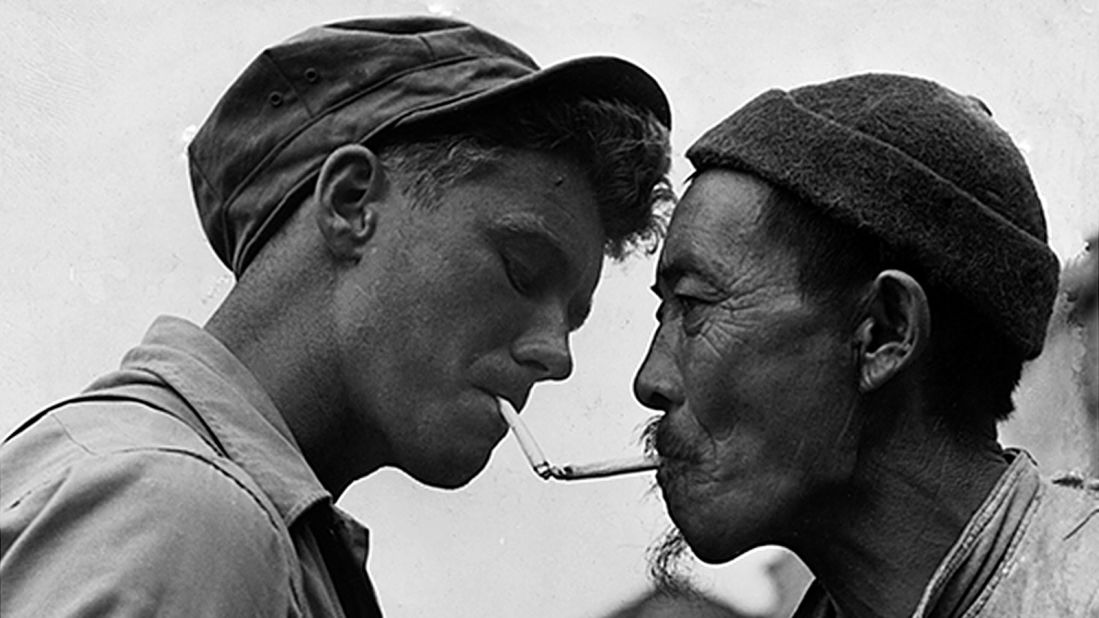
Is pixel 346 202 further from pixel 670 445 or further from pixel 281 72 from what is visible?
pixel 670 445

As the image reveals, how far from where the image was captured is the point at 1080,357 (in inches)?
121

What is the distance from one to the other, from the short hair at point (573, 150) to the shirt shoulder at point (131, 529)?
428 mm

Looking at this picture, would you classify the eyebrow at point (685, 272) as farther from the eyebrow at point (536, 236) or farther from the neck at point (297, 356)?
the neck at point (297, 356)

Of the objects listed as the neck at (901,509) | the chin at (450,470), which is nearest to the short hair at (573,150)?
the chin at (450,470)

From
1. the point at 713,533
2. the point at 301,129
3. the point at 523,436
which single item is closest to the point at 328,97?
the point at 301,129

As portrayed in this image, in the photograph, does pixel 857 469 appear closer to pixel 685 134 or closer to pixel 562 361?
pixel 562 361

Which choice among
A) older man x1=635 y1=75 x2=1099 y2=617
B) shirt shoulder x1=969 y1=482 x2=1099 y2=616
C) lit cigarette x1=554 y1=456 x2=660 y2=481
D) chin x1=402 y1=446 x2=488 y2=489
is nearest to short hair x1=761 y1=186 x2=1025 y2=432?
older man x1=635 y1=75 x2=1099 y2=617

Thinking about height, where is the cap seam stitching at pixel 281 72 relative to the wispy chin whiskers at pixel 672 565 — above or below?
above

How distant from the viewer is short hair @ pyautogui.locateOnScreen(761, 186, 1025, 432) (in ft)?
6.30

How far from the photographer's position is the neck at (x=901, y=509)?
1928mm

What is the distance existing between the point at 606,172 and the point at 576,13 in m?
→ 1.07

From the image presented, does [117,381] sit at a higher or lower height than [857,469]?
higher

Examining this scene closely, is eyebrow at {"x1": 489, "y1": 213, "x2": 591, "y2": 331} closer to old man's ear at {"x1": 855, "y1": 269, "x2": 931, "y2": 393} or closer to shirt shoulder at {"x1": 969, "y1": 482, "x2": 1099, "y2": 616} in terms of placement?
old man's ear at {"x1": 855, "y1": 269, "x2": 931, "y2": 393}

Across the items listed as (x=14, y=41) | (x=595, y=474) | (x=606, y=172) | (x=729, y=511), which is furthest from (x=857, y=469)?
(x=14, y=41)
